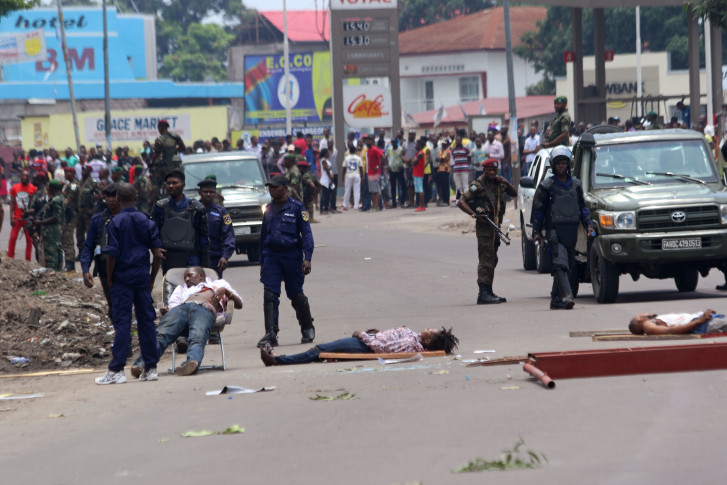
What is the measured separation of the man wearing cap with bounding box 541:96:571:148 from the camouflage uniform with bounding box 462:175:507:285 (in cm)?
573

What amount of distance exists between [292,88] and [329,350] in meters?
62.1

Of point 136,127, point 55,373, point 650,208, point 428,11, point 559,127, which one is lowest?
point 55,373

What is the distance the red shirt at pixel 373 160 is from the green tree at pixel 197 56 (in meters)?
65.0

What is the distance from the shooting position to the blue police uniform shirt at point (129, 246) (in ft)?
34.0

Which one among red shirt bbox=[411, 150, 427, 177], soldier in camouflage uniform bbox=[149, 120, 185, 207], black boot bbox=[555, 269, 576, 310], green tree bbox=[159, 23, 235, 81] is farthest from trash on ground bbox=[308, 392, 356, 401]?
green tree bbox=[159, 23, 235, 81]

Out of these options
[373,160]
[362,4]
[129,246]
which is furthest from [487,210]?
[362,4]

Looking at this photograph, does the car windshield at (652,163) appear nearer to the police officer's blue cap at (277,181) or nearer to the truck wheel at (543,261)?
the truck wheel at (543,261)

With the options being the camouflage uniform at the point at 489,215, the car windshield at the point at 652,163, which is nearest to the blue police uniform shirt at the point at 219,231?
the camouflage uniform at the point at 489,215

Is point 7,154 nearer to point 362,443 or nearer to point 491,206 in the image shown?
point 491,206

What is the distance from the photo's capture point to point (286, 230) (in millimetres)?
12406

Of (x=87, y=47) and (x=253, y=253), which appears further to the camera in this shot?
(x=87, y=47)

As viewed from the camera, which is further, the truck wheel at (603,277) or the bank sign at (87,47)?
the bank sign at (87,47)

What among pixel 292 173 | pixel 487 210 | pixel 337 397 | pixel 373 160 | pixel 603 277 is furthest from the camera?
pixel 373 160

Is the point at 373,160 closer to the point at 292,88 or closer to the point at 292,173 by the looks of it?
the point at 292,173
